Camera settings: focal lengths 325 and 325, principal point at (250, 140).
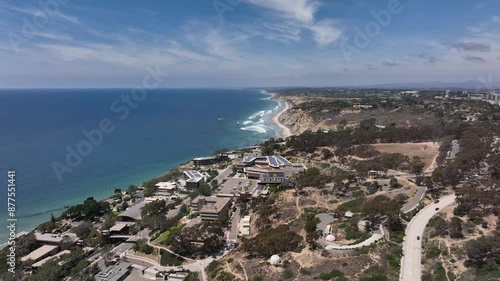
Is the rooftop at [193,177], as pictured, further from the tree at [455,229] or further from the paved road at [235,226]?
the tree at [455,229]

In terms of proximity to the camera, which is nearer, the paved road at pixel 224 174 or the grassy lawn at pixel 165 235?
the grassy lawn at pixel 165 235

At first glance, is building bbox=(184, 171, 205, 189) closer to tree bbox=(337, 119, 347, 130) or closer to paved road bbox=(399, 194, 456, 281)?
paved road bbox=(399, 194, 456, 281)

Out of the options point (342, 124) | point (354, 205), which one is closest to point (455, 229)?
point (354, 205)

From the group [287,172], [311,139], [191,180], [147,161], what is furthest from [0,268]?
[311,139]

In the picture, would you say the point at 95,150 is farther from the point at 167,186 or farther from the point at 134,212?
the point at 134,212

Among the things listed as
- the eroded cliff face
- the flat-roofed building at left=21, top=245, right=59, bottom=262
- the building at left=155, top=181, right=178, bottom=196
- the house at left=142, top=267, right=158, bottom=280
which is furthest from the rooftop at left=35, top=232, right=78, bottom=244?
the eroded cliff face

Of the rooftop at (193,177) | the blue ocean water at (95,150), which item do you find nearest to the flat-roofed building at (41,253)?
the blue ocean water at (95,150)
